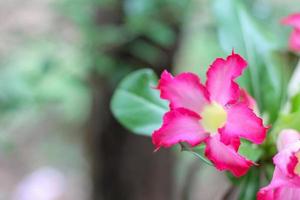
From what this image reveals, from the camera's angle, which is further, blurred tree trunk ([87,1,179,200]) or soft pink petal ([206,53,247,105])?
blurred tree trunk ([87,1,179,200])

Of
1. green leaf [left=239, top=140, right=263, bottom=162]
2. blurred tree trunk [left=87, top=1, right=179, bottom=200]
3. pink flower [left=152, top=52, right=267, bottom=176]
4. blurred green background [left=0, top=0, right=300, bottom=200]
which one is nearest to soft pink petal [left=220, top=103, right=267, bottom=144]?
pink flower [left=152, top=52, right=267, bottom=176]

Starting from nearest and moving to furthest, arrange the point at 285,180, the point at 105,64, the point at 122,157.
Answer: the point at 285,180, the point at 105,64, the point at 122,157

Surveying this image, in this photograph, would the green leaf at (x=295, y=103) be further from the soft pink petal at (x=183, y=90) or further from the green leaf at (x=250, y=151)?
the soft pink petal at (x=183, y=90)

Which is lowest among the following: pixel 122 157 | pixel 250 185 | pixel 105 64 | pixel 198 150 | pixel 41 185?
pixel 41 185

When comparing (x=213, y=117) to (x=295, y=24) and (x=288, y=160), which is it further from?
(x=295, y=24)

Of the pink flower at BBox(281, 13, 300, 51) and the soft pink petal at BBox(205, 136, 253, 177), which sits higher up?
the pink flower at BBox(281, 13, 300, 51)

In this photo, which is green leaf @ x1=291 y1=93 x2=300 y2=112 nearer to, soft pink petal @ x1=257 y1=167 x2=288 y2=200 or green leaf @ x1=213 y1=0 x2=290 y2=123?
green leaf @ x1=213 y1=0 x2=290 y2=123

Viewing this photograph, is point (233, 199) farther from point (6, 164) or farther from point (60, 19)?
point (6, 164)

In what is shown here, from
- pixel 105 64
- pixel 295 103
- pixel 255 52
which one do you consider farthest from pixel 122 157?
pixel 295 103
